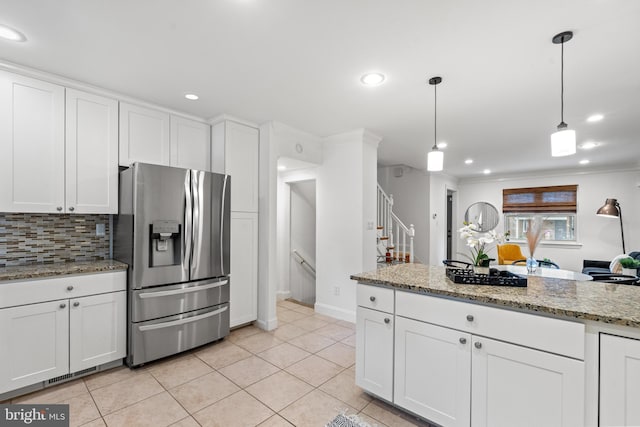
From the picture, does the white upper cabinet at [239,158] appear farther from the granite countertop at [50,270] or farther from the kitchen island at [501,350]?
Result: the kitchen island at [501,350]

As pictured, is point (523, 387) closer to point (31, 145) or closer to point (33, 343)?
point (33, 343)

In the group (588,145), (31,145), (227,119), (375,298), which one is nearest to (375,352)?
(375,298)

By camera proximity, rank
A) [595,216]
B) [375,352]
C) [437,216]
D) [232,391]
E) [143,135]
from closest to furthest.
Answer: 1. [375,352]
2. [232,391]
3. [143,135]
4. [595,216]
5. [437,216]

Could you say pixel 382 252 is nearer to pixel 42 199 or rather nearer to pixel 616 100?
pixel 616 100

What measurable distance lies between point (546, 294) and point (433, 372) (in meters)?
0.79

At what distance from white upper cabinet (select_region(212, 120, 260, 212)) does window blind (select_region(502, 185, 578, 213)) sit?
6.55 metres

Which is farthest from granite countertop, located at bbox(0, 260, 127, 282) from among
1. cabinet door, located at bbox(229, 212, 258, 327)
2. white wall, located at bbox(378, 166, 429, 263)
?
white wall, located at bbox(378, 166, 429, 263)

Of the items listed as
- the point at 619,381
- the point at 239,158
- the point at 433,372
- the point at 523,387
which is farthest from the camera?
the point at 239,158

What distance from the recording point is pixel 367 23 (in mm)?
1745

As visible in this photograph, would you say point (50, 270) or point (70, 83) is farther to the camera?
point (70, 83)

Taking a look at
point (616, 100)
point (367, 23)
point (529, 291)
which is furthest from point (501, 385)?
point (616, 100)

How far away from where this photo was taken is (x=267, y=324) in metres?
3.47

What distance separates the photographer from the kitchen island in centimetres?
131

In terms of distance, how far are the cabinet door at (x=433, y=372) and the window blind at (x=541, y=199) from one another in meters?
6.77
